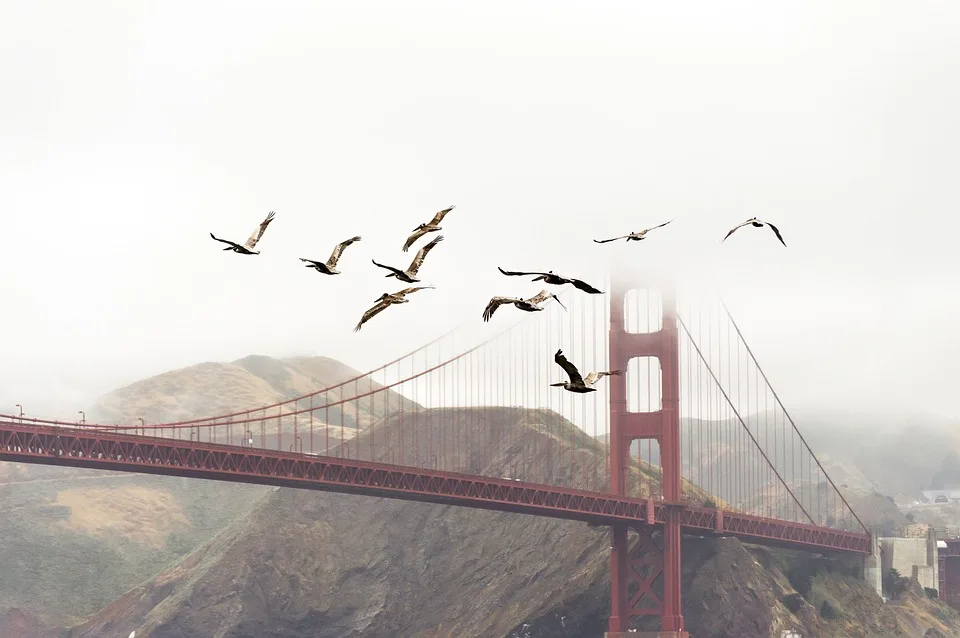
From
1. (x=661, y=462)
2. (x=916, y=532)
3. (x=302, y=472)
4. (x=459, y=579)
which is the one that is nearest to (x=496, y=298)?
(x=302, y=472)

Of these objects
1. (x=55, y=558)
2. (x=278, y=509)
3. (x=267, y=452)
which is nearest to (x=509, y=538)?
(x=278, y=509)

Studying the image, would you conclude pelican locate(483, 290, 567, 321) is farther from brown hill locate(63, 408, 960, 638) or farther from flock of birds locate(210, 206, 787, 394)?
brown hill locate(63, 408, 960, 638)

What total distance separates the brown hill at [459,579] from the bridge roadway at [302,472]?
12416 millimetres

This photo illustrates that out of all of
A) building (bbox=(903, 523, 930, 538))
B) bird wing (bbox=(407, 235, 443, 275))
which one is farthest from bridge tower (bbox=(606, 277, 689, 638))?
bird wing (bbox=(407, 235, 443, 275))

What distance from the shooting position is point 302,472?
111000 millimetres

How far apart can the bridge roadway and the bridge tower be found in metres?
2.24

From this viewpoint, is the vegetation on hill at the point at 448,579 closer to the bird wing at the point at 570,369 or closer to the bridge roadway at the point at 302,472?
the bridge roadway at the point at 302,472

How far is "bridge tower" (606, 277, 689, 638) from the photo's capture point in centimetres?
12612

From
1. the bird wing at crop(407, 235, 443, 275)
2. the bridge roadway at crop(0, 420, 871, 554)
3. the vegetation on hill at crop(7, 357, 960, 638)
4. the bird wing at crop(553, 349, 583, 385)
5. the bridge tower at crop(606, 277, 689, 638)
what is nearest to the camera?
the bird wing at crop(553, 349, 583, 385)

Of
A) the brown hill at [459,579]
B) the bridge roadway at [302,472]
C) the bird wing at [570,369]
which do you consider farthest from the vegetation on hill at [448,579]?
the bird wing at [570,369]

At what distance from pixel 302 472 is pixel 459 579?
44019 millimetres

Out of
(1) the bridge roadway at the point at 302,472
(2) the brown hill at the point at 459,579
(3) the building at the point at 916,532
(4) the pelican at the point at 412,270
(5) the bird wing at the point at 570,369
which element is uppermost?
(4) the pelican at the point at 412,270

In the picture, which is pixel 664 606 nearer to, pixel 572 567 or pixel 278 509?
pixel 572 567

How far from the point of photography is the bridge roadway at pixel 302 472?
4129 inches
